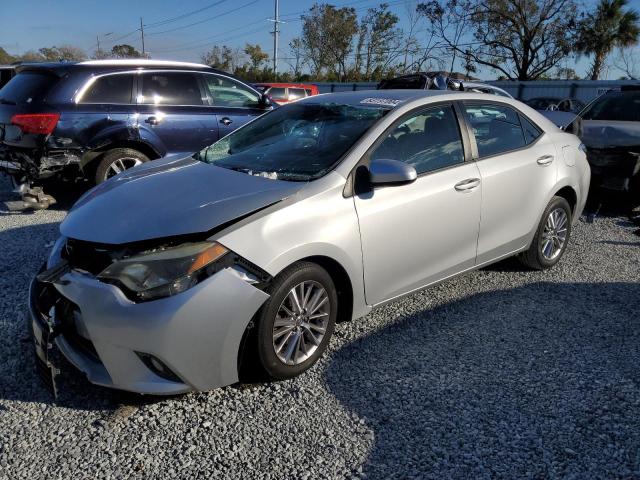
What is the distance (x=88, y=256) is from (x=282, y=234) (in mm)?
988

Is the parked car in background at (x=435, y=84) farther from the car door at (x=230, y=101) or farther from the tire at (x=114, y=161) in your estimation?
the tire at (x=114, y=161)

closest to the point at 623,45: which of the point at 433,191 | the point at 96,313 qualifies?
the point at 433,191

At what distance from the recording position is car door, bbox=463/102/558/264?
13.0 feet

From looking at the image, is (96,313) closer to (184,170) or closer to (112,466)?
(112,466)

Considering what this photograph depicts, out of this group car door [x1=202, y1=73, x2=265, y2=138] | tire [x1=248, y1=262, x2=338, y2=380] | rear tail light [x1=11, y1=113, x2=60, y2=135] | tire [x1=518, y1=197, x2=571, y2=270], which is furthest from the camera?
car door [x1=202, y1=73, x2=265, y2=138]

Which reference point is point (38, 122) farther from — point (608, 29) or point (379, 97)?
point (608, 29)

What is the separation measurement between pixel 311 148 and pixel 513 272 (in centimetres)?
231

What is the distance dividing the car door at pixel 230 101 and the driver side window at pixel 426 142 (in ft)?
12.6

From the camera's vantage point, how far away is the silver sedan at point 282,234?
2541mm

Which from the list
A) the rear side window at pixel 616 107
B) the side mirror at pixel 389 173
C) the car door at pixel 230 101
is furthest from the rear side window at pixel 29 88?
the rear side window at pixel 616 107

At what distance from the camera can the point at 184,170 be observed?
11.6ft

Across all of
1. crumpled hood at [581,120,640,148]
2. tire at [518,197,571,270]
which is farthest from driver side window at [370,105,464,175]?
crumpled hood at [581,120,640,148]

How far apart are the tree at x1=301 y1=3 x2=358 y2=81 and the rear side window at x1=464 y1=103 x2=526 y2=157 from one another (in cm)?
4154

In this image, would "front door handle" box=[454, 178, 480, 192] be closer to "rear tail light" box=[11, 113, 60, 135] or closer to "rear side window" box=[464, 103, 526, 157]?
"rear side window" box=[464, 103, 526, 157]
